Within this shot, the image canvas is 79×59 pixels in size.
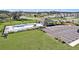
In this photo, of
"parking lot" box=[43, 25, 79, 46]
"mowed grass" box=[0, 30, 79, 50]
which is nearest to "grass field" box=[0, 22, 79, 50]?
"mowed grass" box=[0, 30, 79, 50]

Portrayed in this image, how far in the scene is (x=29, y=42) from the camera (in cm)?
304

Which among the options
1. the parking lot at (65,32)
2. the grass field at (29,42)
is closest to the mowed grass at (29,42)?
the grass field at (29,42)

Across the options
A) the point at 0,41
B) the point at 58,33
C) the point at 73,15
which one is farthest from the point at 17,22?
the point at 73,15

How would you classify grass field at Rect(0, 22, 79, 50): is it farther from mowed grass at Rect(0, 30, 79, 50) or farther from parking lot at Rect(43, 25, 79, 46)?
parking lot at Rect(43, 25, 79, 46)

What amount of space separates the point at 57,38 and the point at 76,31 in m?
0.39

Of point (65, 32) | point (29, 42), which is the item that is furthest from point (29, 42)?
point (65, 32)

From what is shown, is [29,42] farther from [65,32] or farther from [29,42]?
[65,32]

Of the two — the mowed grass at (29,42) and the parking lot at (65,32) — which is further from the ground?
the parking lot at (65,32)

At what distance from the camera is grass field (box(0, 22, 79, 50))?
3.00 m

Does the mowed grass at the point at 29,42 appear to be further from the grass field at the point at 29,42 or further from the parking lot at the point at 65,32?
the parking lot at the point at 65,32

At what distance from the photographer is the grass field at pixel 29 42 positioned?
3000 millimetres
